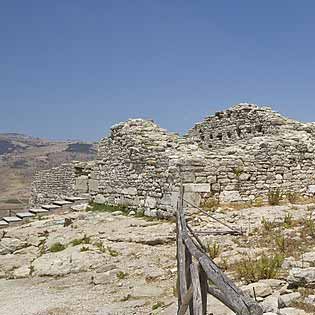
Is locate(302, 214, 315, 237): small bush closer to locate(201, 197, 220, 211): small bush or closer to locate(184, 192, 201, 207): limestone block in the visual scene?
locate(201, 197, 220, 211): small bush

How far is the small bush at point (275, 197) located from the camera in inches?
536

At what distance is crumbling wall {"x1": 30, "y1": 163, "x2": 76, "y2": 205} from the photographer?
21409 millimetres

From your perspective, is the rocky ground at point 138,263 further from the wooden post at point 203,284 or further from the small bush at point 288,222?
the wooden post at point 203,284

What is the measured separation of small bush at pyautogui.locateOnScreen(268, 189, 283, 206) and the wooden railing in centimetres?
881

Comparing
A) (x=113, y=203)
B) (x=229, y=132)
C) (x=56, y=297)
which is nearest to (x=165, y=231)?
(x=56, y=297)

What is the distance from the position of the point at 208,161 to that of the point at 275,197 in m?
2.44

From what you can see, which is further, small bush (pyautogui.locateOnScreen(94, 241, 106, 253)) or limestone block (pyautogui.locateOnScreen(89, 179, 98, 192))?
limestone block (pyautogui.locateOnScreen(89, 179, 98, 192))

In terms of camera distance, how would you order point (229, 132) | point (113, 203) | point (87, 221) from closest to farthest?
point (87, 221) < point (113, 203) < point (229, 132)

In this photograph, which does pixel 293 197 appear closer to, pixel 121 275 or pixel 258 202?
pixel 258 202

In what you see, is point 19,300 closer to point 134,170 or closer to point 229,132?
point 134,170

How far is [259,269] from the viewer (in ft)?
22.9

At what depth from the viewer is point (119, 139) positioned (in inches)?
642

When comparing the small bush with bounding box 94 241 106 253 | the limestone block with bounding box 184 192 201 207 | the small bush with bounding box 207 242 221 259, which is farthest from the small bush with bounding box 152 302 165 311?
the limestone block with bounding box 184 192 201 207

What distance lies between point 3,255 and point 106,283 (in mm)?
4159
